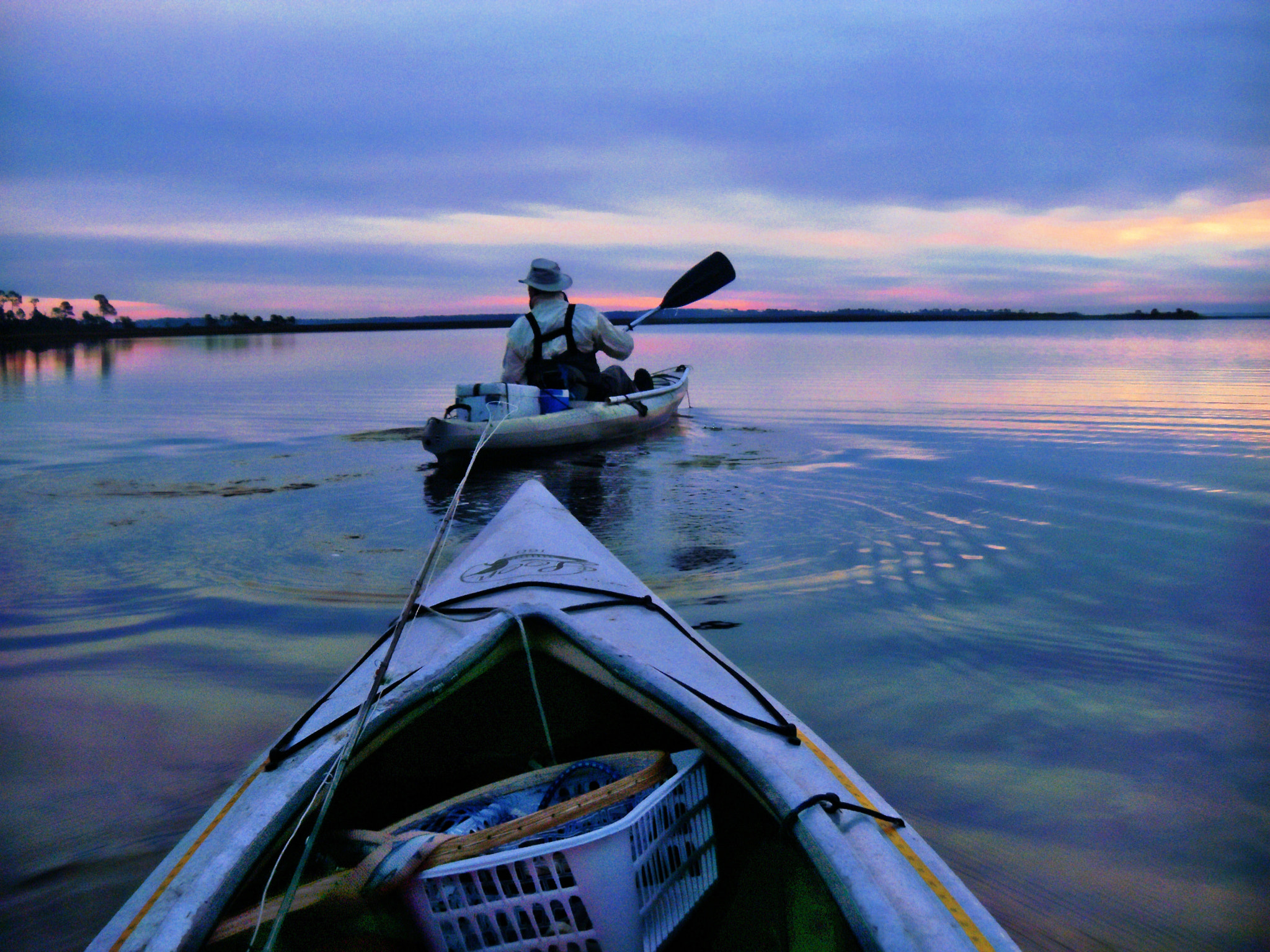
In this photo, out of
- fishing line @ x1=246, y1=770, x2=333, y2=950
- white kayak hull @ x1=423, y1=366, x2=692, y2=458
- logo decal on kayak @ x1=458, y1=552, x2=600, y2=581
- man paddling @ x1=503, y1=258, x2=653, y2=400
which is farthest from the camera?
man paddling @ x1=503, y1=258, x2=653, y2=400

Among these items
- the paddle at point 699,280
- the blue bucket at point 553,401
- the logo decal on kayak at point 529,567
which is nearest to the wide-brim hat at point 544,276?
the blue bucket at point 553,401

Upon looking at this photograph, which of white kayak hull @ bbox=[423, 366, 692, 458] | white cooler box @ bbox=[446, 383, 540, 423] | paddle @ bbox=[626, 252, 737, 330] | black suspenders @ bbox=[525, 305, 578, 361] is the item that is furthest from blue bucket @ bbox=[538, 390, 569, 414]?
paddle @ bbox=[626, 252, 737, 330]

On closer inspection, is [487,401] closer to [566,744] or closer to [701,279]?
[701,279]

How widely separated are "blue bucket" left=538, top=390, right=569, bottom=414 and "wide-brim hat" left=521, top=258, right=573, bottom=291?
1.06m

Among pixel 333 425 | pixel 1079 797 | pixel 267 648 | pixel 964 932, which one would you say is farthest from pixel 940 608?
pixel 333 425

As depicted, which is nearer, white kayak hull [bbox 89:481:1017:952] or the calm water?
white kayak hull [bbox 89:481:1017:952]

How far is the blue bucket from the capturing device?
8367 mm

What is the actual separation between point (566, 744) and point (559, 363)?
6.74 metres

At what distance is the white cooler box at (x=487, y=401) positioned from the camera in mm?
7848

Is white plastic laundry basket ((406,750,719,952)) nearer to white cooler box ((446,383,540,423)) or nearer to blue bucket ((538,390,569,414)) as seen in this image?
white cooler box ((446,383,540,423))

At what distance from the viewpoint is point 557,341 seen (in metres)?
8.60

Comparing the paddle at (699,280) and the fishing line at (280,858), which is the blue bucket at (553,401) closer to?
the paddle at (699,280)

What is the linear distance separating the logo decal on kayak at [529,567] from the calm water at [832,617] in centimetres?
86

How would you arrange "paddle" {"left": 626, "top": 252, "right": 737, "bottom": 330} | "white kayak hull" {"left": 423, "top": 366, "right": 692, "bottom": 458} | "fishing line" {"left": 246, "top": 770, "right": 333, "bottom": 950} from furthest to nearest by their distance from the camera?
"paddle" {"left": 626, "top": 252, "right": 737, "bottom": 330}
"white kayak hull" {"left": 423, "top": 366, "right": 692, "bottom": 458}
"fishing line" {"left": 246, "top": 770, "right": 333, "bottom": 950}
